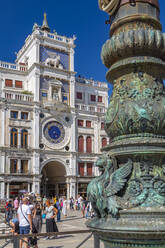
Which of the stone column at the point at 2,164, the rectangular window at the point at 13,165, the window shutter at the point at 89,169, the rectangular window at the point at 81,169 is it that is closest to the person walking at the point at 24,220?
the stone column at the point at 2,164

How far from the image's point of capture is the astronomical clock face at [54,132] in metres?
39.5

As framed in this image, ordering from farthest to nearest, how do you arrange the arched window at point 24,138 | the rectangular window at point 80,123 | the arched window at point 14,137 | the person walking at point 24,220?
the rectangular window at point 80,123 < the arched window at point 24,138 < the arched window at point 14,137 < the person walking at point 24,220

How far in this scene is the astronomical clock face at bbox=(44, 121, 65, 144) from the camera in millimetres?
39500

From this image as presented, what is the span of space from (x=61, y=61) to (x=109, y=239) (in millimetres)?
40991

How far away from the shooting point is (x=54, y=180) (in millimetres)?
42281

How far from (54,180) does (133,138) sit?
39876mm

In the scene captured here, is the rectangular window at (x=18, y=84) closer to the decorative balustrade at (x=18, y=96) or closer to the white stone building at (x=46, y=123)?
the white stone building at (x=46, y=123)

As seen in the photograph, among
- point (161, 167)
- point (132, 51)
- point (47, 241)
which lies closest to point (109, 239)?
point (161, 167)

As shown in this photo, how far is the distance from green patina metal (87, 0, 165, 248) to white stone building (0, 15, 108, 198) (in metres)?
33.4

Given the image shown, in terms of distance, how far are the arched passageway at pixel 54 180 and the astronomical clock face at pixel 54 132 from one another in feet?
9.96

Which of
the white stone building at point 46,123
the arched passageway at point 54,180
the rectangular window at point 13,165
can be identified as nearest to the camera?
the rectangular window at point 13,165

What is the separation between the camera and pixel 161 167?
3307 mm

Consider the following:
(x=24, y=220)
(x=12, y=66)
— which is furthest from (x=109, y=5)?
(x=12, y=66)

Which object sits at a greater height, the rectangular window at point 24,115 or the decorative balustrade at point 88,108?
the decorative balustrade at point 88,108
